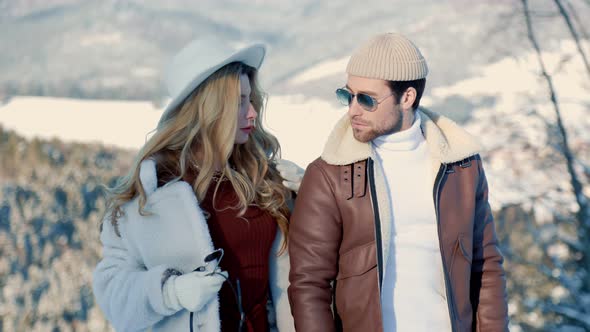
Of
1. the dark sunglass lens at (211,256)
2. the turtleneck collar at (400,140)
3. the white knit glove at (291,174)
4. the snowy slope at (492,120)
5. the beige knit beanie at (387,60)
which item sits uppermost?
the snowy slope at (492,120)

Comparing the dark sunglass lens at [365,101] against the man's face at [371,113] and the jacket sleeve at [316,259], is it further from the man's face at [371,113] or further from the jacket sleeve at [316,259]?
the jacket sleeve at [316,259]

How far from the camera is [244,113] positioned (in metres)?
2.28

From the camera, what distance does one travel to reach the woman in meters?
2.05

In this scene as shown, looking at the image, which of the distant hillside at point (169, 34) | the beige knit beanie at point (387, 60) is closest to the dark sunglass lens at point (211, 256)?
the beige knit beanie at point (387, 60)

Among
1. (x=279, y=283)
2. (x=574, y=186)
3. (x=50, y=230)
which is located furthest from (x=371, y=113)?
(x=50, y=230)

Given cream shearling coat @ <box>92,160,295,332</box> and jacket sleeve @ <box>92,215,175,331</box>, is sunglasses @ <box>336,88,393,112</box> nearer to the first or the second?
cream shearling coat @ <box>92,160,295,332</box>

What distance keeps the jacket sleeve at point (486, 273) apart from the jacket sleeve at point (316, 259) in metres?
0.47

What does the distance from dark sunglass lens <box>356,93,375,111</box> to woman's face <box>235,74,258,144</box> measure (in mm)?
456

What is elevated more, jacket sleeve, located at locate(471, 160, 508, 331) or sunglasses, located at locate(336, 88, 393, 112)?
sunglasses, located at locate(336, 88, 393, 112)

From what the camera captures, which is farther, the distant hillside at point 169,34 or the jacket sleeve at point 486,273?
the distant hillside at point 169,34

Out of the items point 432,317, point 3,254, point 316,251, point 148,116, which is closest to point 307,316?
point 316,251

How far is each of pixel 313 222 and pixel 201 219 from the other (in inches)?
13.9

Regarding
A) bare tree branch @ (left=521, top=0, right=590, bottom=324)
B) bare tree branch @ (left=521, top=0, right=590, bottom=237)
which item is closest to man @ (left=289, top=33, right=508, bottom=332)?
bare tree branch @ (left=521, top=0, right=590, bottom=237)

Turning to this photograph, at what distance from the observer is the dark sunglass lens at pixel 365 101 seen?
1.96m
